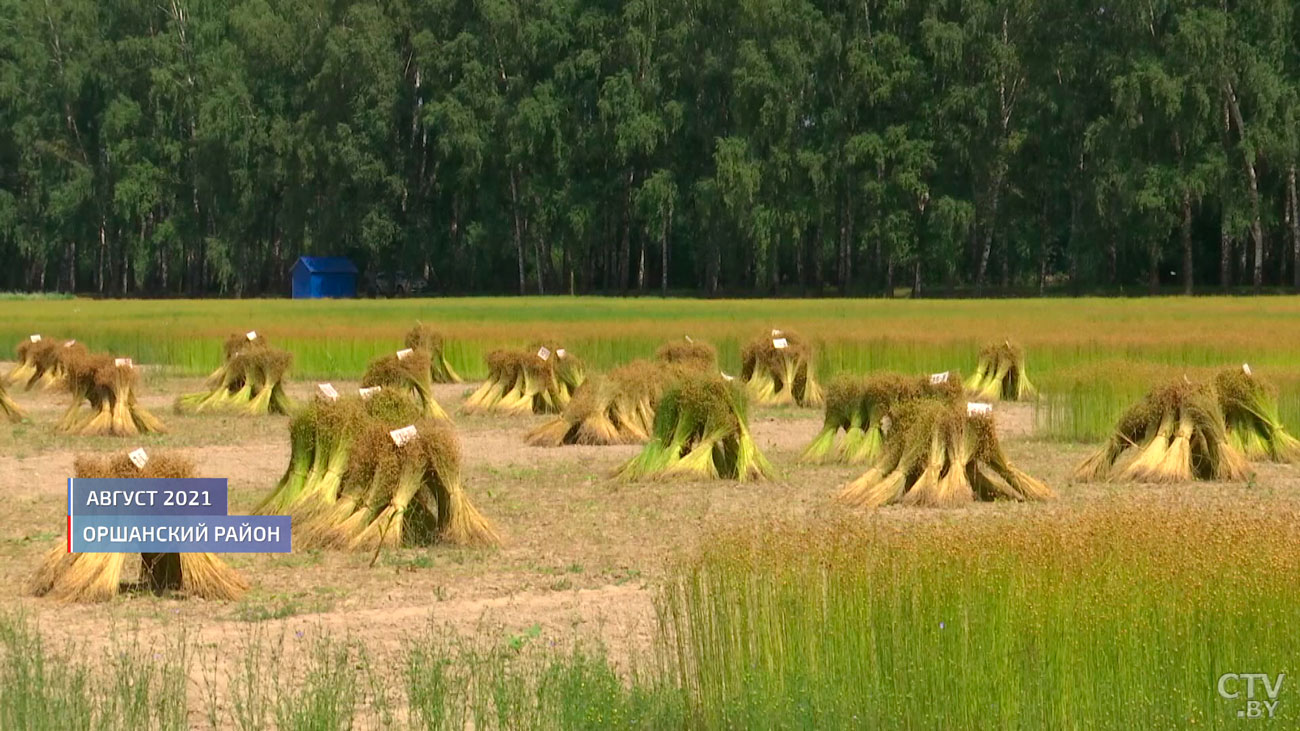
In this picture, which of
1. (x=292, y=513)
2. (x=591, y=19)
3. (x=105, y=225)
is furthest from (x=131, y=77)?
(x=292, y=513)

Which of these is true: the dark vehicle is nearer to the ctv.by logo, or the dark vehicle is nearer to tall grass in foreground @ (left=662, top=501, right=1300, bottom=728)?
tall grass in foreground @ (left=662, top=501, right=1300, bottom=728)

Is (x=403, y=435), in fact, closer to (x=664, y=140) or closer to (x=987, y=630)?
(x=987, y=630)

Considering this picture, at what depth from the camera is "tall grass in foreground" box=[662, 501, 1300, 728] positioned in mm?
6289

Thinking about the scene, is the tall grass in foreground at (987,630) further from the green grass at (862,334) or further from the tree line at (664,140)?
the tree line at (664,140)

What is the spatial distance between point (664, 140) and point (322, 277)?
17.7 m

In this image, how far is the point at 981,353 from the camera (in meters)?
25.6

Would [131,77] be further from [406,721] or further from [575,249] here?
[406,721]

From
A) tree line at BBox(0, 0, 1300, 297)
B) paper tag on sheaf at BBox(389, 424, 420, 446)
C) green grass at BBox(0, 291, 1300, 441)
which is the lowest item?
paper tag on sheaf at BBox(389, 424, 420, 446)

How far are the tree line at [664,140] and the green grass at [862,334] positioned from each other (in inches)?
460

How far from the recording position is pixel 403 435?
1148 centimetres

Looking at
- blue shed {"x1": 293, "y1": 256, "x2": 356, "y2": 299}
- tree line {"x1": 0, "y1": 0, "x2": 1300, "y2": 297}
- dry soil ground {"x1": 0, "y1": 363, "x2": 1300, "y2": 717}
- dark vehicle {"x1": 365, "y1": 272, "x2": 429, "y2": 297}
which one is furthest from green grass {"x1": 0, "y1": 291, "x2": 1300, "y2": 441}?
dark vehicle {"x1": 365, "y1": 272, "x2": 429, "y2": 297}

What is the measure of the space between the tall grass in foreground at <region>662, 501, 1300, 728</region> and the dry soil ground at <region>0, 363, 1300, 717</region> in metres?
1.18

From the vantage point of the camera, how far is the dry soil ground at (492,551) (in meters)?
9.07

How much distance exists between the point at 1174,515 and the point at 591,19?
62.7 metres
